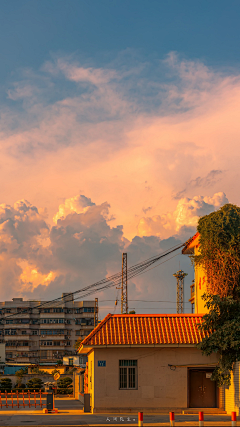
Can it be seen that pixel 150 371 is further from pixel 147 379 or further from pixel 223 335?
pixel 223 335

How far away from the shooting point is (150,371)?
29578 millimetres

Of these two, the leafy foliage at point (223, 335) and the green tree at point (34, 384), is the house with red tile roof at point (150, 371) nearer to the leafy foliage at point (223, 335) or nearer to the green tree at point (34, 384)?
the leafy foliage at point (223, 335)

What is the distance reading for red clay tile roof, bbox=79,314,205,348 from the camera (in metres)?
29.5

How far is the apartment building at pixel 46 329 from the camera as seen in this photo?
132 metres

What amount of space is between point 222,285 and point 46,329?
108 m

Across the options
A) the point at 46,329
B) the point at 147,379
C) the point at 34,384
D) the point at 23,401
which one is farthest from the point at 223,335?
the point at 46,329

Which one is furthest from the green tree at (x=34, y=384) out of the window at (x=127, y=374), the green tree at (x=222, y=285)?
the green tree at (x=222, y=285)

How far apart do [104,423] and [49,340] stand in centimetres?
11230

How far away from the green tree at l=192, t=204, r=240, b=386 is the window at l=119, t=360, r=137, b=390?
13.5ft

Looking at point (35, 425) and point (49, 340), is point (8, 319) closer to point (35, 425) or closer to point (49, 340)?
point (49, 340)

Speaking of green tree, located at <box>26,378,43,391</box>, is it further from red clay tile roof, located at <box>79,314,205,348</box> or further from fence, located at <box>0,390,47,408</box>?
red clay tile roof, located at <box>79,314,205,348</box>

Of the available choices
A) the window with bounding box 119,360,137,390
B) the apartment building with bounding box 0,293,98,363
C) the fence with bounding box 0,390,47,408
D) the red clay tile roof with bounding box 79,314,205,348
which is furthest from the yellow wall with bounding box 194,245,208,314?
the apartment building with bounding box 0,293,98,363

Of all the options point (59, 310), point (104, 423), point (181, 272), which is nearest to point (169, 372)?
point (104, 423)

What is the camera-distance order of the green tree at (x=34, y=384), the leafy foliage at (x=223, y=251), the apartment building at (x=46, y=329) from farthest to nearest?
the apartment building at (x=46, y=329) → the green tree at (x=34, y=384) → the leafy foliage at (x=223, y=251)
